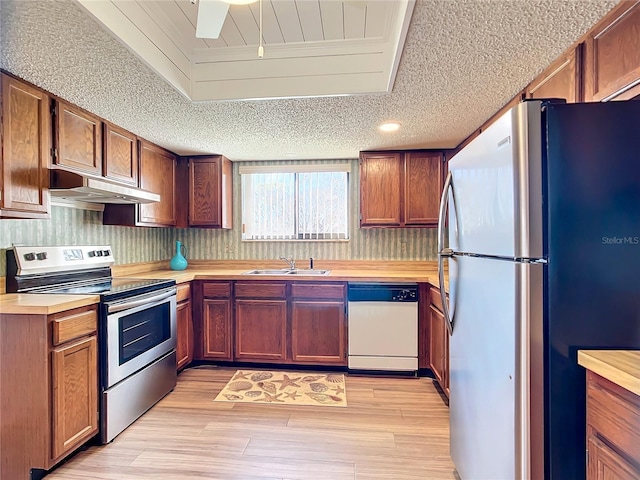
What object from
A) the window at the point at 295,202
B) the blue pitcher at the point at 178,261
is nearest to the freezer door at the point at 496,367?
the window at the point at 295,202

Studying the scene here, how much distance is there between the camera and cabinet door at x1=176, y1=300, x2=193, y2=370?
296cm

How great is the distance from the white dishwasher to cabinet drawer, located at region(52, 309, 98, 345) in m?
1.94

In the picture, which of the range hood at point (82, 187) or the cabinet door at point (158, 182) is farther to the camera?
the cabinet door at point (158, 182)

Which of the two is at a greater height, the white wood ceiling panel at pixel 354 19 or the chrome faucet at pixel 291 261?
the white wood ceiling panel at pixel 354 19

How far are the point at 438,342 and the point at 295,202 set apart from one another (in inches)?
80.9

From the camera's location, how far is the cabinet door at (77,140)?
6.62ft

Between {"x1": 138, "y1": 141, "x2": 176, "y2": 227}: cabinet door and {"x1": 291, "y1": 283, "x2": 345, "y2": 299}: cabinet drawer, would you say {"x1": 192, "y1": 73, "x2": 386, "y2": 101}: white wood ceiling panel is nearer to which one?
{"x1": 138, "y1": 141, "x2": 176, "y2": 227}: cabinet door

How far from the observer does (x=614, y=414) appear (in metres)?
0.91

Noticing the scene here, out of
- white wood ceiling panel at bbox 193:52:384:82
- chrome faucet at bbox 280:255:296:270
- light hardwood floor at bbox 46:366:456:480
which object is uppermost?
white wood ceiling panel at bbox 193:52:384:82

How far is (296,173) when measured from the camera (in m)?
3.70

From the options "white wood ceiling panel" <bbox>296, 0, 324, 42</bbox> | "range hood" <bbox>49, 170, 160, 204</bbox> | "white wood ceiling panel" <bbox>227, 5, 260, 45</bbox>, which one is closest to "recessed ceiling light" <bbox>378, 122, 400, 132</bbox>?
"white wood ceiling panel" <bbox>296, 0, 324, 42</bbox>

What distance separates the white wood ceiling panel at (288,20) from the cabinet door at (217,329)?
7.54ft

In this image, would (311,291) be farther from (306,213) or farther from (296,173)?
(296,173)
